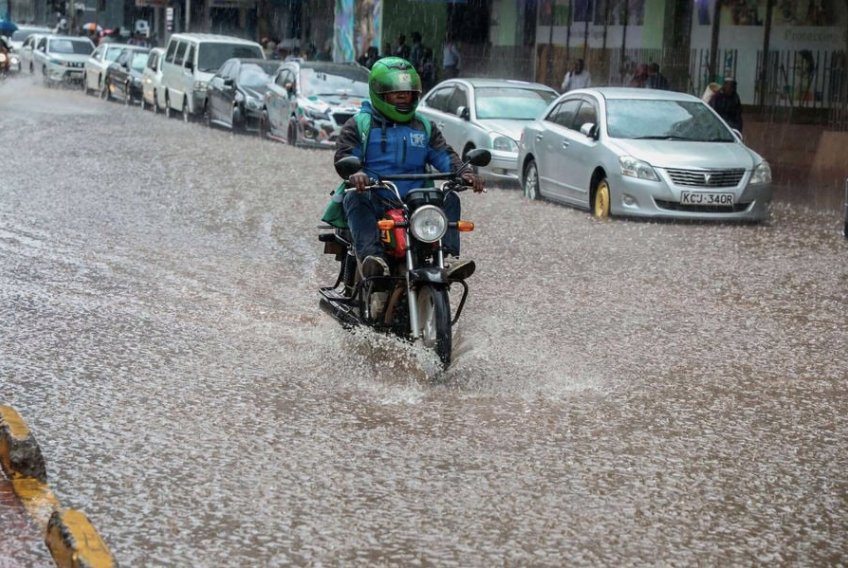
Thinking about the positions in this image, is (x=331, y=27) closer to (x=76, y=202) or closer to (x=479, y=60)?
(x=479, y=60)

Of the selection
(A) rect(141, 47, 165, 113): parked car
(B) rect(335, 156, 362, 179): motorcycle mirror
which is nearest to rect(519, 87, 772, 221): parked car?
(B) rect(335, 156, 362, 179): motorcycle mirror

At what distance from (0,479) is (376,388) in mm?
2420

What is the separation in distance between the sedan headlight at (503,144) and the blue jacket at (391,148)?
12010mm

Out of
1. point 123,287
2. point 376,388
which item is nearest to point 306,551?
point 376,388

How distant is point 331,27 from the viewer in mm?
46906

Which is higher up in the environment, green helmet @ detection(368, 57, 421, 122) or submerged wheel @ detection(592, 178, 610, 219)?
green helmet @ detection(368, 57, 421, 122)

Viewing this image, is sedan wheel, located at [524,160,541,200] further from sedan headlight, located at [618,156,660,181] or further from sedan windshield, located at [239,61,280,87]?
sedan windshield, located at [239,61,280,87]

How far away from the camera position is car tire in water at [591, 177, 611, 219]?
17094 millimetres

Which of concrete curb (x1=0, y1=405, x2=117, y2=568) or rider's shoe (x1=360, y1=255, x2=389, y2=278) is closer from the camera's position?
concrete curb (x1=0, y1=405, x2=117, y2=568)

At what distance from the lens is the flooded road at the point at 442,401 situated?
559 centimetres

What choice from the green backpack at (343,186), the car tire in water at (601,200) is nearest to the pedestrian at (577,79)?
the car tire in water at (601,200)

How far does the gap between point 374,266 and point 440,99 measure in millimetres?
14772

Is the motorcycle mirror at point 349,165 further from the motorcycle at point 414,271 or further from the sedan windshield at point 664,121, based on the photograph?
the sedan windshield at point 664,121

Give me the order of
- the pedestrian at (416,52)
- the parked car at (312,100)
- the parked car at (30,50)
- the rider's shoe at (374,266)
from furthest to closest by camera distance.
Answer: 1. the parked car at (30,50)
2. the pedestrian at (416,52)
3. the parked car at (312,100)
4. the rider's shoe at (374,266)
